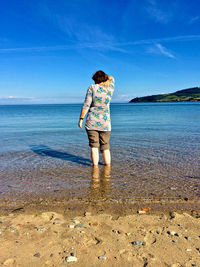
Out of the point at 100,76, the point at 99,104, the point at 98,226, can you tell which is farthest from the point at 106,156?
the point at 98,226

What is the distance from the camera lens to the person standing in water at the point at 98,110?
695cm

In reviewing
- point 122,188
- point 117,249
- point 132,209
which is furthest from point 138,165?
point 117,249

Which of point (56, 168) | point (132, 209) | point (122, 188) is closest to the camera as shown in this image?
point (132, 209)

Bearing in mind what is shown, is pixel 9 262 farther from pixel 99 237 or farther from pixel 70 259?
pixel 99 237

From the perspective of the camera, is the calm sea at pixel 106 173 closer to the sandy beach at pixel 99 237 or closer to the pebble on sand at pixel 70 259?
the sandy beach at pixel 99 237

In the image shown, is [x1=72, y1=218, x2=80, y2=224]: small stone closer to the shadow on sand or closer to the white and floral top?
the white and floral top

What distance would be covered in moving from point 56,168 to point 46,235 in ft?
14.0

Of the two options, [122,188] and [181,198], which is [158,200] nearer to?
[181,198]

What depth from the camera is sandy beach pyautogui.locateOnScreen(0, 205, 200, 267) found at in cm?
299

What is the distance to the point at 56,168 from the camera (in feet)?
25.6

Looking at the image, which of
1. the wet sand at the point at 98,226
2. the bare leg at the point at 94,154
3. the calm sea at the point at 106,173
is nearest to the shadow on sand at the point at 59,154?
the calm sea at the point at 106,173

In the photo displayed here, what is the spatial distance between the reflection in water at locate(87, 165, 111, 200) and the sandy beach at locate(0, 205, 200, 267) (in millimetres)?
799

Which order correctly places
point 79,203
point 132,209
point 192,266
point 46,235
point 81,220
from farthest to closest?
point 79,203 → point 132,209 → point 81,220 → point 46,235 → point 192,266

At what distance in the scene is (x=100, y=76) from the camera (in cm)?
689
